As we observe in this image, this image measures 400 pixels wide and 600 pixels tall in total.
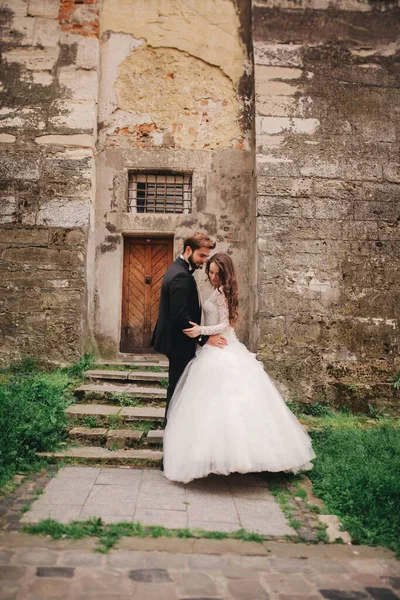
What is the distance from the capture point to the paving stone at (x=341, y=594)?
214 cm

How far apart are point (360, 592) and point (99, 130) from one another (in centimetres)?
700

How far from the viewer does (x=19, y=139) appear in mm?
6617

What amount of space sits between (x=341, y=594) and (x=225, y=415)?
1.47 metres

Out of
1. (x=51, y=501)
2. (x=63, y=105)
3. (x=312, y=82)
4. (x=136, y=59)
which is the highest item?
(x=136, y=59)

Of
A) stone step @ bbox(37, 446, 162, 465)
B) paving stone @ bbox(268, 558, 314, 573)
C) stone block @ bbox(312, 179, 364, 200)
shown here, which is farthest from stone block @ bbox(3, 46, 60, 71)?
paving stone @ bbox(268, 558, 314, 573)

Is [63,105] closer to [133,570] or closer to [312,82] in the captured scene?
[312,82]

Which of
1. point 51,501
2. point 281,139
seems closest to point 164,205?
Result: point 281,139

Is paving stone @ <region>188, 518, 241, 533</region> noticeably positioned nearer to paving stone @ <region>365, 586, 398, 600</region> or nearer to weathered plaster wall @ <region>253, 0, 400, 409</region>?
paving stone @ <region>365, 586, 398, 600</region>

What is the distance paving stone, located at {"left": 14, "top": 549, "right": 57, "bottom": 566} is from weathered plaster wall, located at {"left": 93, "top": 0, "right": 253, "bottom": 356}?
5.01 m

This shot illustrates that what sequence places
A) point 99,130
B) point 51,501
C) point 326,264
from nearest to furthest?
point 51,501, point 326,264, point 99,130

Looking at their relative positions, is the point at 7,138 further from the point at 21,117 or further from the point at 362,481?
the point at 362,481

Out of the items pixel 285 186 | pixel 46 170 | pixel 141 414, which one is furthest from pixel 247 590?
pixel 46 170

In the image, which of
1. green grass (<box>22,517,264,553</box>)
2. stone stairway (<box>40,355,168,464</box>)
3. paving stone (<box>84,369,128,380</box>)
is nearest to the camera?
green grass (<box>22,517,264,553</box>)

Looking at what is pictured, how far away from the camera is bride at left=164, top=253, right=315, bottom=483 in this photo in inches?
131
